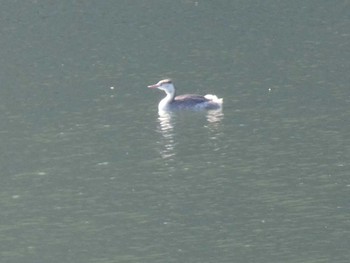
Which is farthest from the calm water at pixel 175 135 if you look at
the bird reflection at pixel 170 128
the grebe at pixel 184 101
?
the grebe at pixel 184 101

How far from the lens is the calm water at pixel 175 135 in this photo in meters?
25.1

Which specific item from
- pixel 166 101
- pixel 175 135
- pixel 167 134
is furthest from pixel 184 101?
pixel 175 135

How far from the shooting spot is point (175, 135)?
34.7m

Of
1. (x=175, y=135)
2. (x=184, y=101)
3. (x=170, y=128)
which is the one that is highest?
(x=184, y=101)

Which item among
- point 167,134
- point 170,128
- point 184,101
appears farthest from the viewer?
point 184,101

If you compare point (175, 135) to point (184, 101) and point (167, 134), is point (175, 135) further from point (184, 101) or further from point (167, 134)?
point (184, 101)

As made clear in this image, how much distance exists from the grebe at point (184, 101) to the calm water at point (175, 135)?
348 millimetres

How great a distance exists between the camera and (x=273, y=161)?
100ft

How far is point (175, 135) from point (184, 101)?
12.5ft

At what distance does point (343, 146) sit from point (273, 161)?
1.98 m

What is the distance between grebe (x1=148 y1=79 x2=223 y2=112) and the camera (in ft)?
123

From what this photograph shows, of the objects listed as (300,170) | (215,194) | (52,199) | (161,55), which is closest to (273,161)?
(300,170)

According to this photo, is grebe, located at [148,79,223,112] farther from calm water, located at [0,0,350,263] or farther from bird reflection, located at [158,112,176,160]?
bird reflection, located at [158,112,176,160]

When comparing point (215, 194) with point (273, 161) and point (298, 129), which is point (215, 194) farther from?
point (298, 129)
